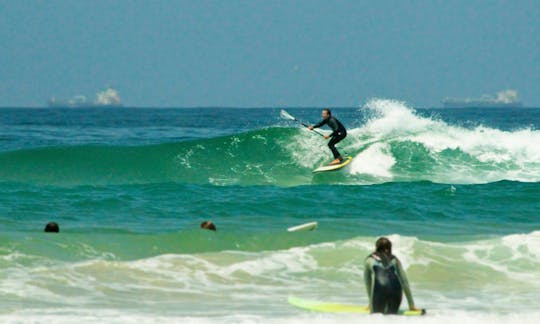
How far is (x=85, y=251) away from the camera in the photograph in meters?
14.4

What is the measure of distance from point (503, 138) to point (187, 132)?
25.8 meters

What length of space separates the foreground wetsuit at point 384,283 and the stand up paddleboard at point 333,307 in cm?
12

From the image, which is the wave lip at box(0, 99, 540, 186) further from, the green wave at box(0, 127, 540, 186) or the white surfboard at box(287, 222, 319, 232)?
the white surfboard at box(287, 222, 319, 232)

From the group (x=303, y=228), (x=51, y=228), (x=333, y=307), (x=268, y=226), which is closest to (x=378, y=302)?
(x=333, y=307)

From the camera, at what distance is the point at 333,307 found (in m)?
10.5

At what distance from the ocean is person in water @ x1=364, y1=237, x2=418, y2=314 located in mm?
186

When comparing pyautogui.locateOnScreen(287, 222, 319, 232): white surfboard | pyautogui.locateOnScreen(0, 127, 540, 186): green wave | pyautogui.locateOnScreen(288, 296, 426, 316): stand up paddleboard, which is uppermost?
pyautogui.locateOnScreen(0, 127, 540, 186): green wave

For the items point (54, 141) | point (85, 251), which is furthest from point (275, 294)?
point (54, 141)

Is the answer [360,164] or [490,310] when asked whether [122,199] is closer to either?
[360,164]

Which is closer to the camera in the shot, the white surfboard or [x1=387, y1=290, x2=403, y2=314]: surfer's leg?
[x1=387, y1=290, x2=403, y2=314]: surfer's leg

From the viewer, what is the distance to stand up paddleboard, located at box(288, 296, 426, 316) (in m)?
9.99

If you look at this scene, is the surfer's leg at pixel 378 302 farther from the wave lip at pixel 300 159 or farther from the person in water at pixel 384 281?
the wave lip at pixel 300 159

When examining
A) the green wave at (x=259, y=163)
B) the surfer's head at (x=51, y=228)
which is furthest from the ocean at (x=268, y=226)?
the surfer's head at (x=51, y=228)

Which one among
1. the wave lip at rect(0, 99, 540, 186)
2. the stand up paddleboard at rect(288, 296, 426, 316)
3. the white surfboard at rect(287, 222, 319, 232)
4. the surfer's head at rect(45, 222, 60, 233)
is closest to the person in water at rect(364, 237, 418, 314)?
the stand up paddleboard at rect(288, 296, 426, 316)
